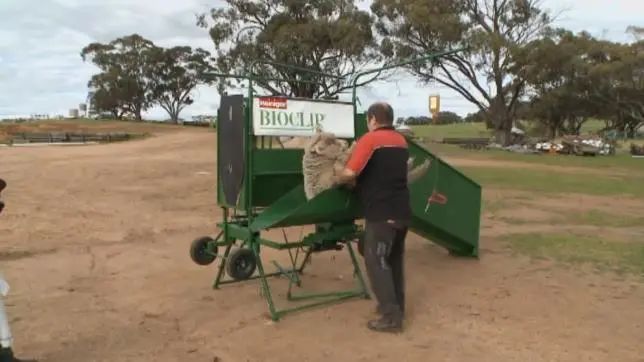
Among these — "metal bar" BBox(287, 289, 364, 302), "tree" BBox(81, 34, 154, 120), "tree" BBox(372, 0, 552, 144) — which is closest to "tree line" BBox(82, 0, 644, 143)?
"tree" BBox(372, 0, 552, 144)

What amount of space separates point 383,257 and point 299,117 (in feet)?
5.53

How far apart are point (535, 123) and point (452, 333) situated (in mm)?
72393

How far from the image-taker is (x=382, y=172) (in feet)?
18.9

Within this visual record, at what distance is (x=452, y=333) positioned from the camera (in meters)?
5.96

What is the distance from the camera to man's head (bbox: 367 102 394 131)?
5.88 meters

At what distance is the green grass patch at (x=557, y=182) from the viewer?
19.5m

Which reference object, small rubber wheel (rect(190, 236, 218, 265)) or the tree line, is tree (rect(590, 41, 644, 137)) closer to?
the tree line

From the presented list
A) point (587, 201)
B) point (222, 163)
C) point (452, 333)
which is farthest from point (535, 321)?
point (587, 201)

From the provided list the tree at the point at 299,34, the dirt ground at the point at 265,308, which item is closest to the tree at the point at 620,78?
the tree at the point at 299,34

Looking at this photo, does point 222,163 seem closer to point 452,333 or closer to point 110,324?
point 110,324

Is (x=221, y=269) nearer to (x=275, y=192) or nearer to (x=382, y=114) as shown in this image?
(x=275, y=192)

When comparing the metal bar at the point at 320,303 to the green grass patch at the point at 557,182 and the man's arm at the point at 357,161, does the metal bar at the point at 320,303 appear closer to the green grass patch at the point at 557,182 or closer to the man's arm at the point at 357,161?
the man's arm at the point at 357,161

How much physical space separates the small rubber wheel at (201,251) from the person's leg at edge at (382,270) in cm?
205

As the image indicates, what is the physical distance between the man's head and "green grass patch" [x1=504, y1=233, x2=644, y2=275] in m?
4.36
